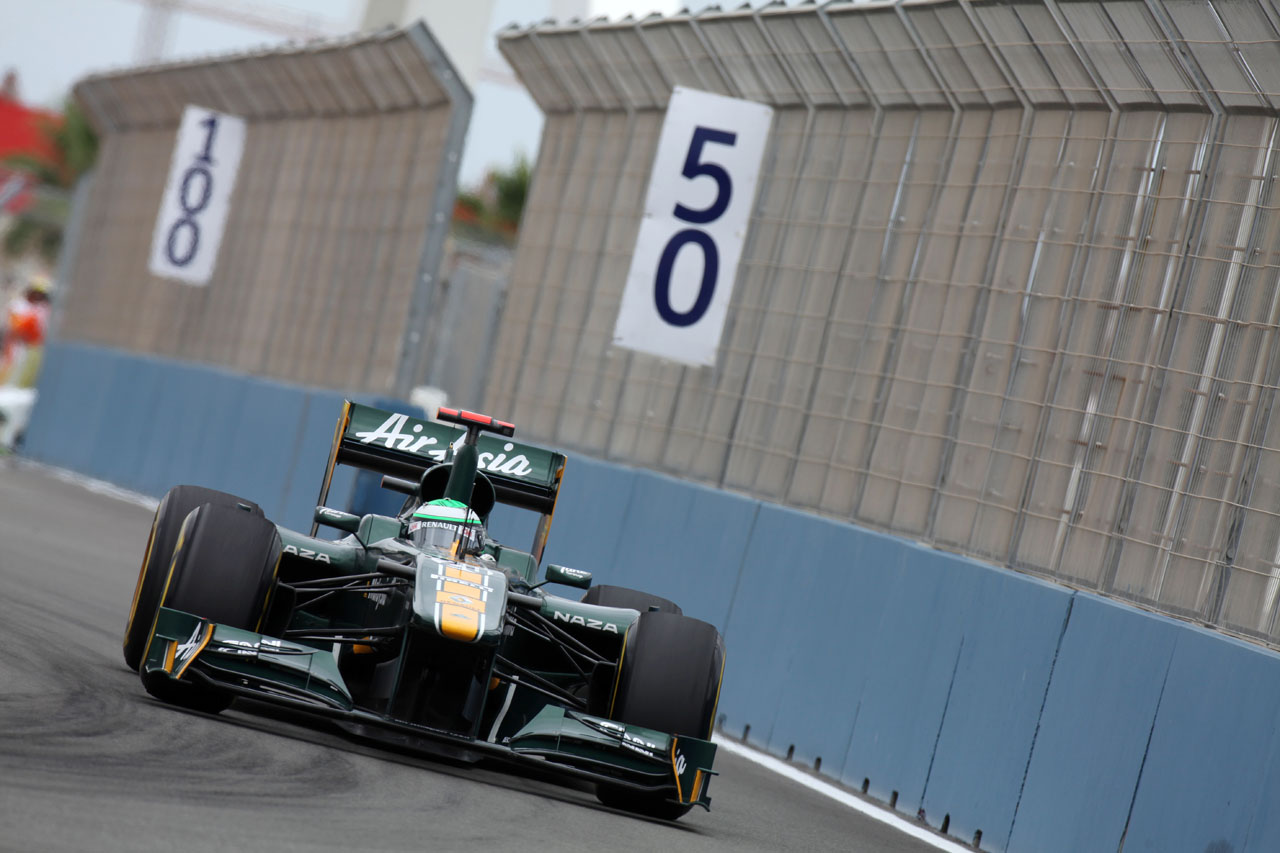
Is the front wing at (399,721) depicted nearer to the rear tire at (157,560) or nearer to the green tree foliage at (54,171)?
the rear tire at (157,560)

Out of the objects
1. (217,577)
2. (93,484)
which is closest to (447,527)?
(217,577)

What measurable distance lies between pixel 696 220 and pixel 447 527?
4.56 metres

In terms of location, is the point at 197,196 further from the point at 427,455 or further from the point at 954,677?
the point at 954,677

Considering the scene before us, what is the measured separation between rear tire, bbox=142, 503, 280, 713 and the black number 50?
5166 mm

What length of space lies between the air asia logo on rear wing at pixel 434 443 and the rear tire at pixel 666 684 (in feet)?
5.11

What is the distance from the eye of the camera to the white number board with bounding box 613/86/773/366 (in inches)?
475

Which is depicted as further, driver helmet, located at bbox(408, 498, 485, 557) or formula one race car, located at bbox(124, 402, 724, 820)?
driver helmet, located at bbox(408, 498, 485, 557)

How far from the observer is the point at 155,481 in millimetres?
21938

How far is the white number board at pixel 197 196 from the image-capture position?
2269 centimetres

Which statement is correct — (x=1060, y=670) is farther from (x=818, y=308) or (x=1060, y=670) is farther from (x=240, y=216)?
(x=240, y=216)

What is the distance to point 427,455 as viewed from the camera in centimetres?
→ 887

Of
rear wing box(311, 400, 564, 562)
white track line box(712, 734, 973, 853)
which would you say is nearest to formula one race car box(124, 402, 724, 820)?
rear wing box(311, 400, 564, 562)

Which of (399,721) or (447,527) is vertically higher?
(447,527)

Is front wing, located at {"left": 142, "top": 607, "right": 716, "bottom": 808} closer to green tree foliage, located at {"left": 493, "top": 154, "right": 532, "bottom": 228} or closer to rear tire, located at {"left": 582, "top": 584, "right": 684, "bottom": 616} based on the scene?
rear tire, located at {"left": 582, "top": 584, "right": 684, "bottom": 616}
